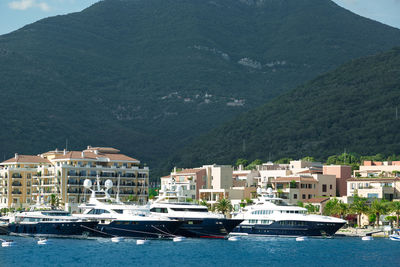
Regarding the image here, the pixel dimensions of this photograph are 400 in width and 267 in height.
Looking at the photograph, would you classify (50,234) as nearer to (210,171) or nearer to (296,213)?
(296,213)

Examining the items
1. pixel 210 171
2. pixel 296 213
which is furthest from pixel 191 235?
pixel 210 171

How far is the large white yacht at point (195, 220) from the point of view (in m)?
114

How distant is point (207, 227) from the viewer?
115m

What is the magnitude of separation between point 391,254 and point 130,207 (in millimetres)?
35481

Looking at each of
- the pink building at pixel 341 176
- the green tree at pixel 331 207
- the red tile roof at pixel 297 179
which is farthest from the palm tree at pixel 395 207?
the pink building at pixel 341 176

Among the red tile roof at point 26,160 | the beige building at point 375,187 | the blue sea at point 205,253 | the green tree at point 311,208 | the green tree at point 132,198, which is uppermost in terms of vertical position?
the red tile roof at point 26,160

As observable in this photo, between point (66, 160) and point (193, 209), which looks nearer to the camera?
point (193, 209)

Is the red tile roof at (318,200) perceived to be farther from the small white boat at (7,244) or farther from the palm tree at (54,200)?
the small white boat at (7,244)

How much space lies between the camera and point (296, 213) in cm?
12031

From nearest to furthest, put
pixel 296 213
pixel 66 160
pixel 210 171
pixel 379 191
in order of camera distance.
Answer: pixel 296 213, pixel 379 191, pixel 66 160, pixel 210 171

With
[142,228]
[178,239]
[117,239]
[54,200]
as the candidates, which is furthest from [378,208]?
[54,200]

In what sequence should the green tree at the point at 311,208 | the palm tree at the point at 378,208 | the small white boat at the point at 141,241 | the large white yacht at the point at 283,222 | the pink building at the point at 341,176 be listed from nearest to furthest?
1. the small white boat at the point at 141,241
2. the large white yacht at the point at 283,222
3. the palm tree at the point at 378,208
4. the green tree at the point at 311,208
5. the pink building at the point at 341,176

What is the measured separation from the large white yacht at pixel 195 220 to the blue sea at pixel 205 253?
2.32 metres

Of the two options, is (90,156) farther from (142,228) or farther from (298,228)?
(298,228)
